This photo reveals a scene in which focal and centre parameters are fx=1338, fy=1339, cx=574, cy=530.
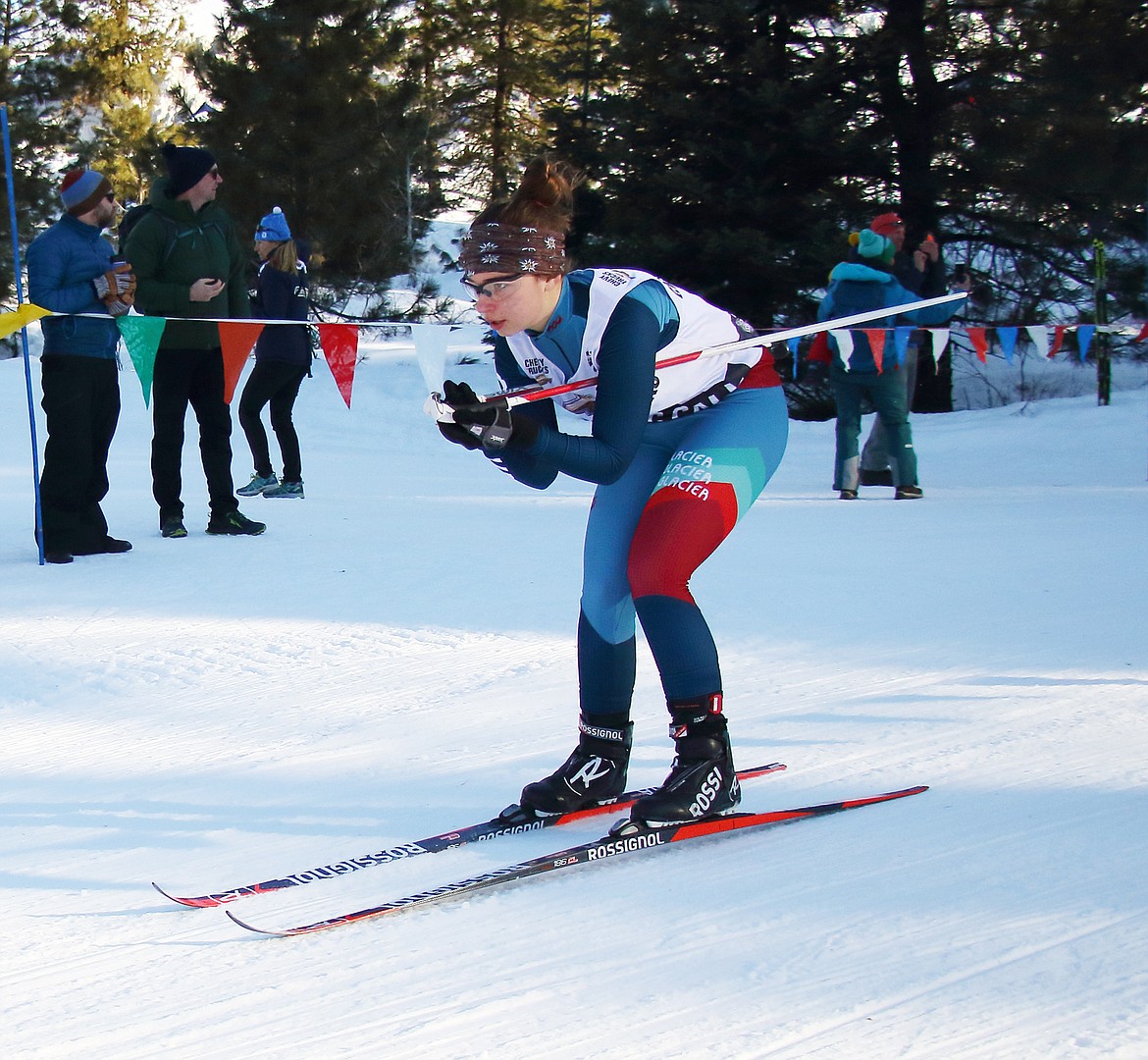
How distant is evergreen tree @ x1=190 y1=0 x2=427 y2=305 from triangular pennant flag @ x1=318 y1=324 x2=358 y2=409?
39.7 ft

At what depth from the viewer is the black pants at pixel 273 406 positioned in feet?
29.8

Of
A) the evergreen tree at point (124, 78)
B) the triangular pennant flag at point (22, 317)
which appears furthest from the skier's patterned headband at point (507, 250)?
the evergreen tree at point (124, 78)

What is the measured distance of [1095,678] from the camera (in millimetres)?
4570

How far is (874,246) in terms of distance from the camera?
9.48m

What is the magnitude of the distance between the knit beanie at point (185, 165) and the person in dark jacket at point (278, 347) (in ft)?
5.46

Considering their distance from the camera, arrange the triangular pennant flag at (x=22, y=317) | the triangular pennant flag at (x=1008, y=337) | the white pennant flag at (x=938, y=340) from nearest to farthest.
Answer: the triangular pennant flag at (x=22, y=317), the white pennant flag at (x=938, y=340), the triangular pennant flag at (x=1008, y=337)

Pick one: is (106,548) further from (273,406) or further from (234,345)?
(273,406)

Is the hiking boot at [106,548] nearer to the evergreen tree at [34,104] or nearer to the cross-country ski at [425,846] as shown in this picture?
the cross-country ski at [425,846]

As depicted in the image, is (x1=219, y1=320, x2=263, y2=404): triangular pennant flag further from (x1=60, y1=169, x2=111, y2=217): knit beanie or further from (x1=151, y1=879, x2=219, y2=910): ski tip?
(x1=151, y1=879, x2=219, y2=910): ski tip

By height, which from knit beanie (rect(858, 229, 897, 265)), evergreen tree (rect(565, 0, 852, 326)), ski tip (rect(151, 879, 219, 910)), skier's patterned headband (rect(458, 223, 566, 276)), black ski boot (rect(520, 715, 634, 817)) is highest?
evergreen tree (rect(565, 0, 852, 326))

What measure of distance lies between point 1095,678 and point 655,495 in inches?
84.8

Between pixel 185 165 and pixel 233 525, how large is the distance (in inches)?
79.3

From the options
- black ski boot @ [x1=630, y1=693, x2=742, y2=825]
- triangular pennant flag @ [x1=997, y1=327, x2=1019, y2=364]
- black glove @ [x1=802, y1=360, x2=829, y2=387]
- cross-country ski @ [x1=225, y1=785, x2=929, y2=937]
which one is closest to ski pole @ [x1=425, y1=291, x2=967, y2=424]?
black ski boot @ [x1=630, y1=693, x2=742, y2=825]

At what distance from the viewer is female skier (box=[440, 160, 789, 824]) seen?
9.75 ft
